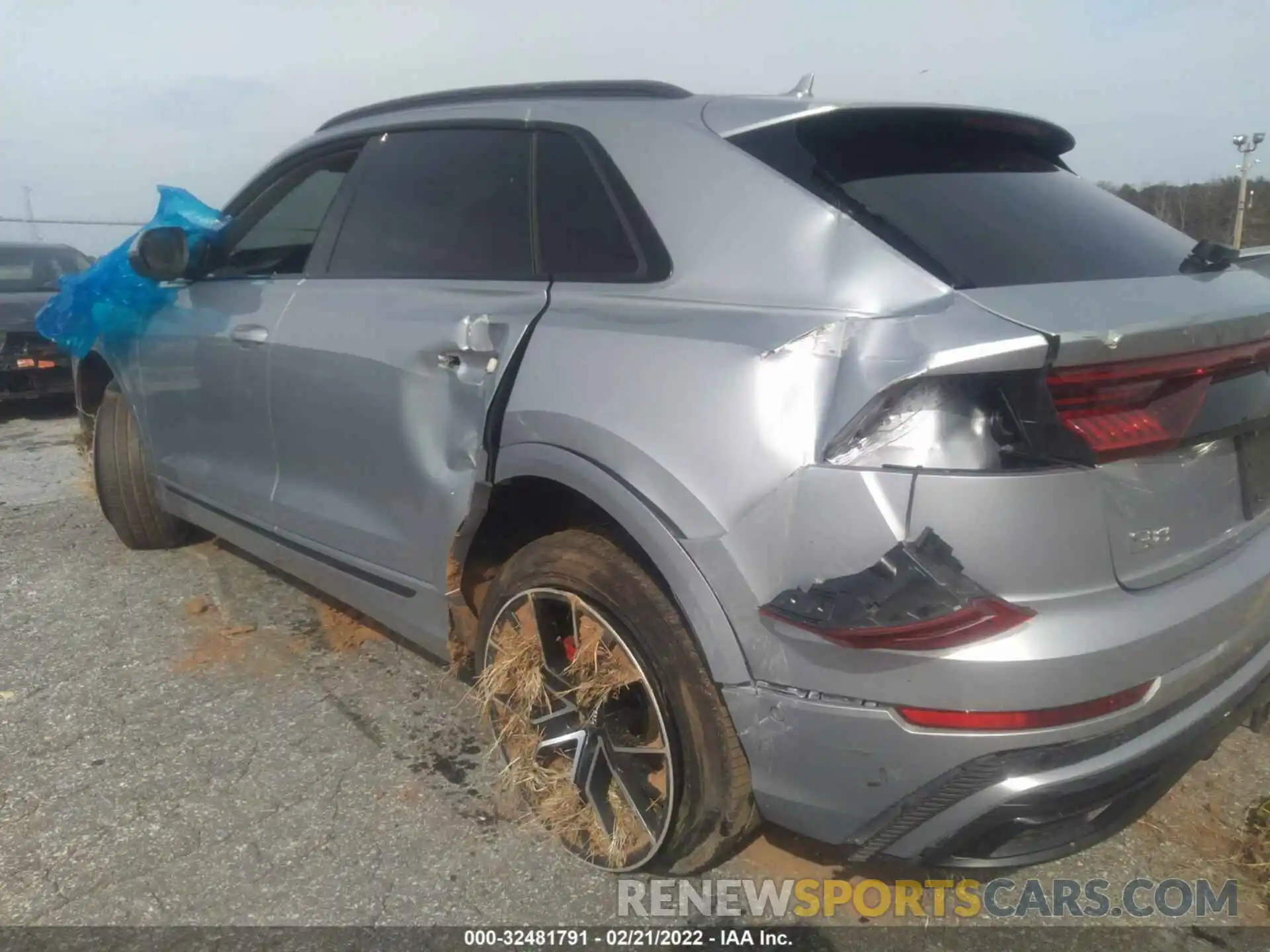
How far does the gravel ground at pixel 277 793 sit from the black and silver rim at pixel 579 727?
15 centimetres

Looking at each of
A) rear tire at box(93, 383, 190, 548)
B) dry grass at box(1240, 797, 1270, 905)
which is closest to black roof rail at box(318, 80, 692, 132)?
rear tire at box(93, 383, 190, 548)

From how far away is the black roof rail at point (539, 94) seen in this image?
2521 millimetres

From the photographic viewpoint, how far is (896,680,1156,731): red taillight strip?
1.69 m

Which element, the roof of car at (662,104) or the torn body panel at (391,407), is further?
the torn body panel at (391,407)

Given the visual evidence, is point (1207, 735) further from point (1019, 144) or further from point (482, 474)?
point (482, 474)

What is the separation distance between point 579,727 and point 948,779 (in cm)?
95

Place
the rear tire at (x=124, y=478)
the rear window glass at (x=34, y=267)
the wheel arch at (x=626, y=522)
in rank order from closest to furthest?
1. the wheel arch at (x=626, y=522)
2. the rear tire at (x=124, y=478)
3. the rear window glass at (x=34, y=267)

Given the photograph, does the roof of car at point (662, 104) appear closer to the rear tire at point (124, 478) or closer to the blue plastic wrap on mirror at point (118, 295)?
the blue plastic wrap on mirror at point (118, 295)

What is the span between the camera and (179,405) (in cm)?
379

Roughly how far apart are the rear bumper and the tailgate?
1.07 feet

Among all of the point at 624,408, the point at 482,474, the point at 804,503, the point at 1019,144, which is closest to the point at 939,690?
the point at 804,503

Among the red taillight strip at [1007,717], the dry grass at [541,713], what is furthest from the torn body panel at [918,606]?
the dry grass at [541,713]

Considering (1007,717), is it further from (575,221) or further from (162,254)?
(162,254)

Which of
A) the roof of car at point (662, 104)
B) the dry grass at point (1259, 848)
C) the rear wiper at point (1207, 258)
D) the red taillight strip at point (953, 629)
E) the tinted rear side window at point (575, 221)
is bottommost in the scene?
the dry grass at point (1259, 848)
